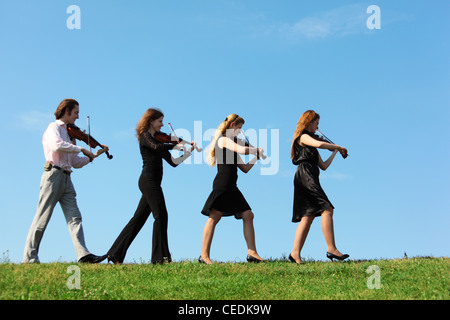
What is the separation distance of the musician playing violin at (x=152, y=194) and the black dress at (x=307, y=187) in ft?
7.89

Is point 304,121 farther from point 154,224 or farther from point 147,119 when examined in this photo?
point 154,224

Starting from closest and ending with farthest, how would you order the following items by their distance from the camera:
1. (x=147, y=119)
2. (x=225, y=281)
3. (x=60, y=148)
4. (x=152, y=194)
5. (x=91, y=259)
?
1. (x=225, y=281)
2. (x=60, y=148)
3. (x=152, y=194)
4. (x=91, y=259)
5. (x=147, y=119)

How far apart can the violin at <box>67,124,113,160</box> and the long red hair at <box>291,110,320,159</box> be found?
13.4 ft

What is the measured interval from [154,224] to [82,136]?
2424 mm

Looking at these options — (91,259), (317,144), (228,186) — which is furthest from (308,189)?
(91,259)

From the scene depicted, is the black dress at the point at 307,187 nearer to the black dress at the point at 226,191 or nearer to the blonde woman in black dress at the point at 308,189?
the blonde woman in black dress at the point at 308,189

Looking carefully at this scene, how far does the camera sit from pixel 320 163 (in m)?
11.7

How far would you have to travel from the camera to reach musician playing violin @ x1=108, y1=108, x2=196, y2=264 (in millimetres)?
10547

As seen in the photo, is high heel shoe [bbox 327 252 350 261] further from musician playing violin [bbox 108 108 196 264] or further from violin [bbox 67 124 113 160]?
violin [bbox 67 124 113 160]

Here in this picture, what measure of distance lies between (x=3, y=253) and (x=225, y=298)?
17.4 ft

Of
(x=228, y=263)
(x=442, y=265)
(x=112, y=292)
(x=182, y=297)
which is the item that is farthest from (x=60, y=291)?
(x=442, y=265)

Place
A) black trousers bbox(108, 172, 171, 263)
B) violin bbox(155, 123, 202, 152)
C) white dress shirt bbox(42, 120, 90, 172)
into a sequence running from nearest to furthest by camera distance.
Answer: white dress shirt bbox(42, 120, 90, 172) → black trousers bbox(108, 172, 171, 263) → violin bbox(155, 123, 202, 152)

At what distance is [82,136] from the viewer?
1095 cm

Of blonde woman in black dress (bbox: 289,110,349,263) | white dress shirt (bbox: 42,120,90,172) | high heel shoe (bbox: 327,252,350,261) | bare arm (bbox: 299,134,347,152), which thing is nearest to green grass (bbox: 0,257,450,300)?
high heel shoe (bbox: 327,252,350,261)
